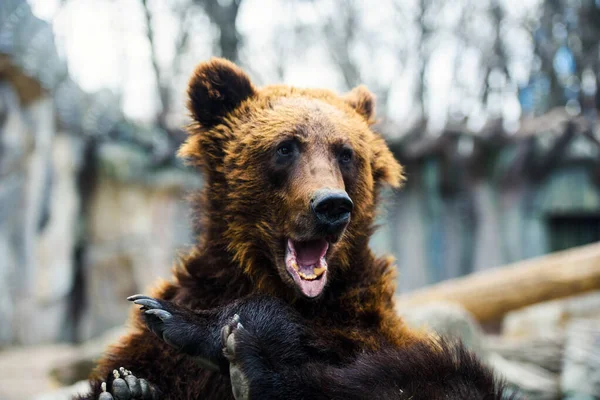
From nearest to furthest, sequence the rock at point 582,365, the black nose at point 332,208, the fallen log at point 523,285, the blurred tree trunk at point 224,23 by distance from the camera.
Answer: the black nose at point 332,208
the rock at point 582,365
the fallen log at point 523,285
the blurred tree trunk at point 224,23

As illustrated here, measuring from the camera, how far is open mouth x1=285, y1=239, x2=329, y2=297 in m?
2.36

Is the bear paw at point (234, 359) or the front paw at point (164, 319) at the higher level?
the front paw at point (164, 319)

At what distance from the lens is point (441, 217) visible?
15.7 meters

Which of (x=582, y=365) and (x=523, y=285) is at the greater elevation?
(x=523, y=285)

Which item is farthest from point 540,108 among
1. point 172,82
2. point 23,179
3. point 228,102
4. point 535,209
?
point 228,102

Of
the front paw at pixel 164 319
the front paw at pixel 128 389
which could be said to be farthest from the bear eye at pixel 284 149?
the front paw at pixel 128 389

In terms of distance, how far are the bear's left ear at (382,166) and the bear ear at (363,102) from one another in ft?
0.64

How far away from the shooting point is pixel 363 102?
130 inches

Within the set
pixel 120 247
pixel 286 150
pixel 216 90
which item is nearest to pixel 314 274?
pixel 286 150

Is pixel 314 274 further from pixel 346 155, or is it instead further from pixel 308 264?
pixel 346 155

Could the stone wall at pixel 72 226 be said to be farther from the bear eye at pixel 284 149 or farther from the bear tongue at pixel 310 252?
the bear tongue at pixel 310 252

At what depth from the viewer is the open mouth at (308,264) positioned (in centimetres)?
236

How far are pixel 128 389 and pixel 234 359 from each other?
0.64m

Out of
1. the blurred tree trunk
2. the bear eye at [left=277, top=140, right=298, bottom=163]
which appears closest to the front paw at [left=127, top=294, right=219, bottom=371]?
the bear eye at [left=277, top=140, right=298, bottom=163]
